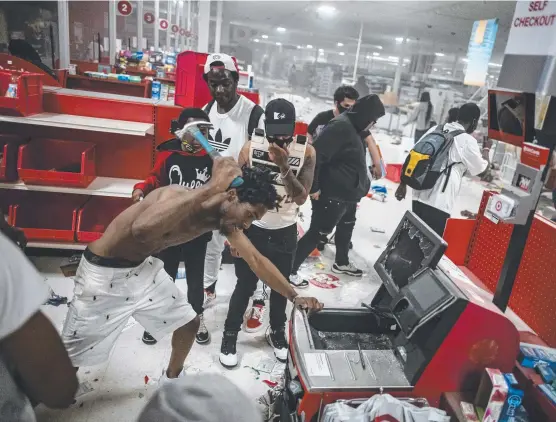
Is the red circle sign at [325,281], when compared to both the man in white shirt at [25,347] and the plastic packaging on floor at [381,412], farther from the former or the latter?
the man in white shirt at [25,347]

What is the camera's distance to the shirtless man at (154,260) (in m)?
1.81

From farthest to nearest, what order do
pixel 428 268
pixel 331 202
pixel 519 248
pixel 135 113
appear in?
pixel 135 113 → pixel 331 202 → pixel 519 248 → pixel 428 268

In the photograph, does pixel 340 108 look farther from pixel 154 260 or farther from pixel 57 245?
pixel 57 245

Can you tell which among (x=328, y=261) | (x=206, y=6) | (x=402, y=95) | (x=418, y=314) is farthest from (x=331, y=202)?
(x=402, y=95)

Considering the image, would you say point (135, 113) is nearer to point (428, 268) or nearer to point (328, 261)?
point (328, 261)

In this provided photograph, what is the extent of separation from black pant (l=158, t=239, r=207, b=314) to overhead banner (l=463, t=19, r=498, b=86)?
445 inches

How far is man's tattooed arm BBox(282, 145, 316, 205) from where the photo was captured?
2.48 m

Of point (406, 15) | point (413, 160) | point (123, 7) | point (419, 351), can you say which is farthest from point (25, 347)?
point (406, 15)

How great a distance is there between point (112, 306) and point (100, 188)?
1954 mm

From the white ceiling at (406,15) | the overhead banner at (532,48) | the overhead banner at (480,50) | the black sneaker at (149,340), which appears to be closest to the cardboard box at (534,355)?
the overhead banner at (532,48)

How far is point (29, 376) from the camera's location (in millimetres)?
1011

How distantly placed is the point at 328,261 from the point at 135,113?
2.49 metres

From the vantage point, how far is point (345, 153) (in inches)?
140

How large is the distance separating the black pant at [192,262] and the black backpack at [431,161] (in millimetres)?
1946
